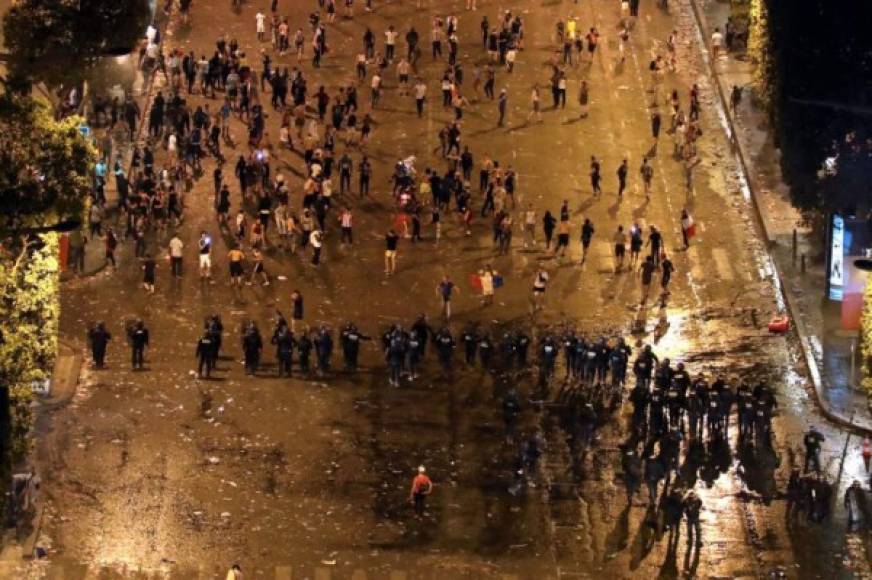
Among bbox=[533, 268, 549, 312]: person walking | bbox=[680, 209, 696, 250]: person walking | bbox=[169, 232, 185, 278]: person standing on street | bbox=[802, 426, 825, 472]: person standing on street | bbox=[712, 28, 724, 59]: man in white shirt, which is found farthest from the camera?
bbox=[712, 28, 724, 59]: man in white shirt

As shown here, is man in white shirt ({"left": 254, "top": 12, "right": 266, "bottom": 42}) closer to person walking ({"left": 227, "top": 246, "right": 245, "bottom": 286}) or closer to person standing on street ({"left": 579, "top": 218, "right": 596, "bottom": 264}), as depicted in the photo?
person standing on street ({"left": 579, "top": 218, "right": 596, "bottom": 264})

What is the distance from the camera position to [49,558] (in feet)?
198

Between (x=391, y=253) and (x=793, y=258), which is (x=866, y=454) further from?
(x=391, y=253)

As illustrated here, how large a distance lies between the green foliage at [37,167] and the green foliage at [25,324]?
294 cm

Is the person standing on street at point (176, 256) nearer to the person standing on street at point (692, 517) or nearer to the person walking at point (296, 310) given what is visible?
the person walking at point (296, 310)

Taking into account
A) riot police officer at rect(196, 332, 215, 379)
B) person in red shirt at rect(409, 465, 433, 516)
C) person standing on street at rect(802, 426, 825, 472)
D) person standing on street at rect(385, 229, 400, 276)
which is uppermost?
person standing on street at rect(385, 229, 400, 276)

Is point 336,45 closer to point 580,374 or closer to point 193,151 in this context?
point 193,151

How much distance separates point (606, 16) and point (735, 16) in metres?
5.77

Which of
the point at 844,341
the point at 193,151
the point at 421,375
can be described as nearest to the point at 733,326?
the point at 844,341

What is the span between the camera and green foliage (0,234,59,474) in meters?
61.9

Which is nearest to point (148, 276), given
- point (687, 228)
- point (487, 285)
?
point (487, 285)

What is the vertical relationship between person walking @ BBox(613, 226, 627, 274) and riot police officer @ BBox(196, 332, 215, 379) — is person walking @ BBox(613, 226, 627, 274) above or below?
above

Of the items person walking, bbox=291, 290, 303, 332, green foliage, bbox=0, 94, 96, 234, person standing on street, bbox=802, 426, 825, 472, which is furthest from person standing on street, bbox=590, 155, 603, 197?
green foliage, bbox=0, 94, 96, 234

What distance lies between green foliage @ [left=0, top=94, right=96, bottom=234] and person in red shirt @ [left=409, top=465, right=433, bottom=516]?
34.9 feet
